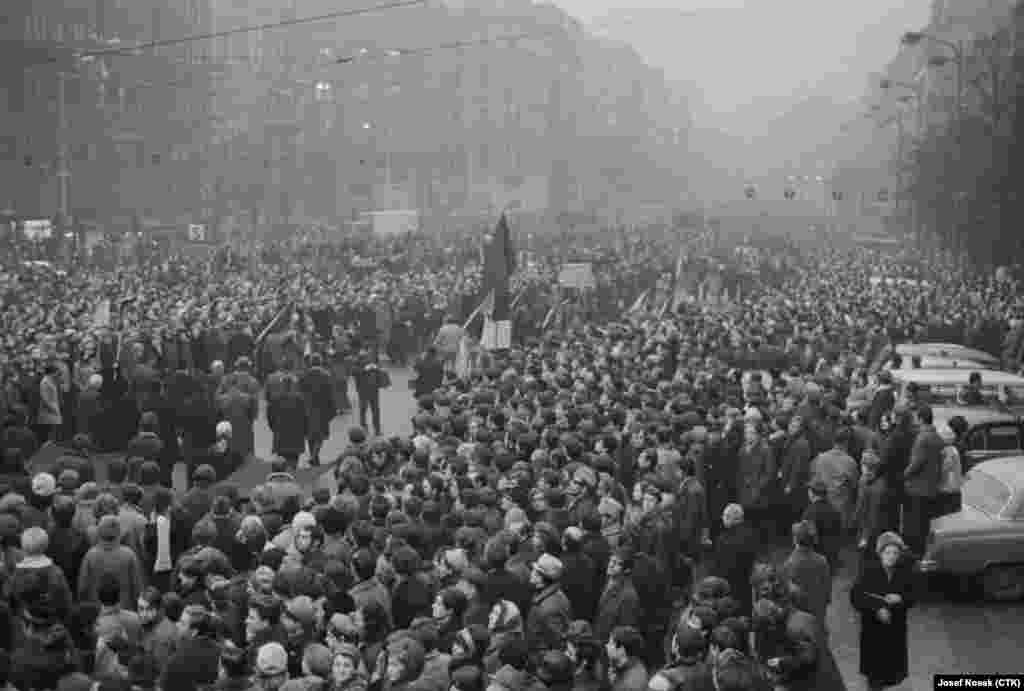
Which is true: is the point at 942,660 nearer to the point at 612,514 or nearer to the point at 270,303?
the point at 612,514

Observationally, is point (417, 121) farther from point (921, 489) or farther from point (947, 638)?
point (947, 638)

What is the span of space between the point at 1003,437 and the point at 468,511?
305 inches

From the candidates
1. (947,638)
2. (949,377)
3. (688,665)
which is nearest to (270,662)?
(688,665)

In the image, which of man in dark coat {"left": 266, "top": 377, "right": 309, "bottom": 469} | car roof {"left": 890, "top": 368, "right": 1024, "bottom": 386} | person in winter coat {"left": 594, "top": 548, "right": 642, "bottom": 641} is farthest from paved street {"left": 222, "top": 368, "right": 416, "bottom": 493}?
person in winter coat {"left": 594, "top": 548, "right": 642, "bottom": 641}

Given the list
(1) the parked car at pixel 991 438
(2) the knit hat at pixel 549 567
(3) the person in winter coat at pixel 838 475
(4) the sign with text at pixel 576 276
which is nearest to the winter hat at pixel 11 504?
(2) the knit hat at pixel 549 567

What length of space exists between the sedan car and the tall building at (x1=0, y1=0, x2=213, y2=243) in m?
50.7

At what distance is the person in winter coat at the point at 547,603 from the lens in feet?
32.0

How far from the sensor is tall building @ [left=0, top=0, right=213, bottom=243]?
69.6m

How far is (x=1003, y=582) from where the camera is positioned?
14469 millimetres

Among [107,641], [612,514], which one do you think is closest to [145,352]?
[612,514]

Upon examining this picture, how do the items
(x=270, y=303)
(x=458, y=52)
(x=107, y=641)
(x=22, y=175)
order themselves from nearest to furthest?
(x=107, y=641) < (x=270, y=303) < (x=22, y=175) < (x=458, y=52)

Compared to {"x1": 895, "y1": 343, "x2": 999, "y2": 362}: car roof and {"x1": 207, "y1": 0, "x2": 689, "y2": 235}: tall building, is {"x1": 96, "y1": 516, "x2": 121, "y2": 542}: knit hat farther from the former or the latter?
{"x1": 207, "y1": 0, "x2": 689, "y2": 235}: tall building

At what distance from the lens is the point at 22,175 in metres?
68.9

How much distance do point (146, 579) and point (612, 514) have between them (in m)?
3.31
